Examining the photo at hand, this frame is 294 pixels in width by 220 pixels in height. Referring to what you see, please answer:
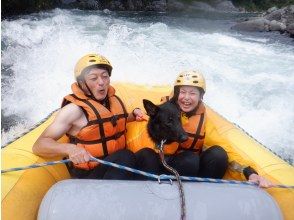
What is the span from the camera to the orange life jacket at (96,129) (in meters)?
2.56

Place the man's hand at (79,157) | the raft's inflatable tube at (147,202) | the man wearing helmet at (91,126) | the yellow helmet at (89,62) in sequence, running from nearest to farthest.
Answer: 1. the raft's inflatable tube at (147,202)
2. the man's hand at (79,157)
3. the man wearing helmet at (91,126)
4. the yellow helmet at (89,62)

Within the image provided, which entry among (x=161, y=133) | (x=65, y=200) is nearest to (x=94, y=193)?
(x=65, y=200)

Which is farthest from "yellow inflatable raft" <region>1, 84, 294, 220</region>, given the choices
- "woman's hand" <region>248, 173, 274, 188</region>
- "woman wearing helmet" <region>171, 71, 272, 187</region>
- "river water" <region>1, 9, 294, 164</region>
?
"river water" <region>1, 9, 294, 164</region>

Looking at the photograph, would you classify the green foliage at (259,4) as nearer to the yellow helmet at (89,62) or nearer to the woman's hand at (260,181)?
the yellow helmet at (89,62)

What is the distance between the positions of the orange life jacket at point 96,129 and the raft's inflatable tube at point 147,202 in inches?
18.1

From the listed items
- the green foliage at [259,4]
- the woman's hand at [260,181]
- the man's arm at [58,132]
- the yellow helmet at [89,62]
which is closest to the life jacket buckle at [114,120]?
the man's arm at [58,132]

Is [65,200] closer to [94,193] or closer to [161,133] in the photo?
[94,193]

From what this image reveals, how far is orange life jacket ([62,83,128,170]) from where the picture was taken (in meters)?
2.56

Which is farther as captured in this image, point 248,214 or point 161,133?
point 161,133

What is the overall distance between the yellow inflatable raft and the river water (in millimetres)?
2188

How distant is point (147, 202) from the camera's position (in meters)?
2.05

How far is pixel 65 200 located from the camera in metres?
2.00

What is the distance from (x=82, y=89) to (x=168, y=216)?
117cm

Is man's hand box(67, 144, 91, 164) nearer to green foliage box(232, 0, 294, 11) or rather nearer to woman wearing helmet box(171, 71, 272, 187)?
woman wearing helmet box(171, 71, 272, 187)
